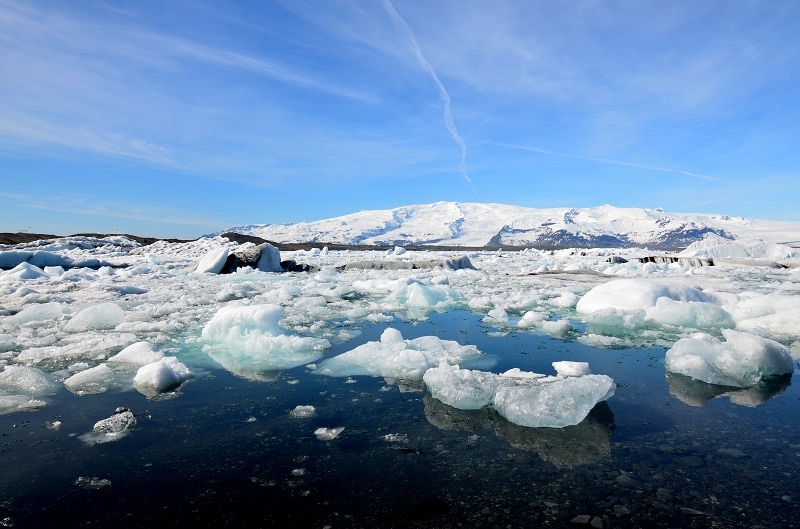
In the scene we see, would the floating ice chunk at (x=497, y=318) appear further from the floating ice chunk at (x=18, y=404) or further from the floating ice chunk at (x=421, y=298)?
the floating ice chunk at (x=18, y=404)

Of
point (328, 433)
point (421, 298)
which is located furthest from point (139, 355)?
point (421, 298)

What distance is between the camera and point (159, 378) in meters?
3.62

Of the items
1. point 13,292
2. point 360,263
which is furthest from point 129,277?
point 360,263

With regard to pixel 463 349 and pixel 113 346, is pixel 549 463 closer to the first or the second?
pixel 463 349

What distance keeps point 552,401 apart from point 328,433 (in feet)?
4.62

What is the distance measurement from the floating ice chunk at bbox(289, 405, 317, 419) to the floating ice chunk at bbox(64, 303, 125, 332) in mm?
4250

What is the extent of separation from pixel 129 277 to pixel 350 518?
14.7m

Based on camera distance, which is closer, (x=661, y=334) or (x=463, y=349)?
(x=463, y=349)

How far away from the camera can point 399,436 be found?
2.67 metres

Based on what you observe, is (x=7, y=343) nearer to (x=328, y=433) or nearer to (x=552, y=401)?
(x=328, y=433)

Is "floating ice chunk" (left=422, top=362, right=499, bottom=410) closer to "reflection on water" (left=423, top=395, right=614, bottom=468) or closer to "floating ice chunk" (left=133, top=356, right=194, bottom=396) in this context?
"reflection on water" (left=423, top=395, right=614, bottom=468)

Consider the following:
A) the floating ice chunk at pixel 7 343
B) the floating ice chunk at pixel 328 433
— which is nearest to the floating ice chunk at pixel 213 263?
the floating ice chunk at pixel 7 343

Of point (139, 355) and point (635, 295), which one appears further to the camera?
point (635, 295)

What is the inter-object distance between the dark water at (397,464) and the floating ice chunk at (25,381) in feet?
0.83
